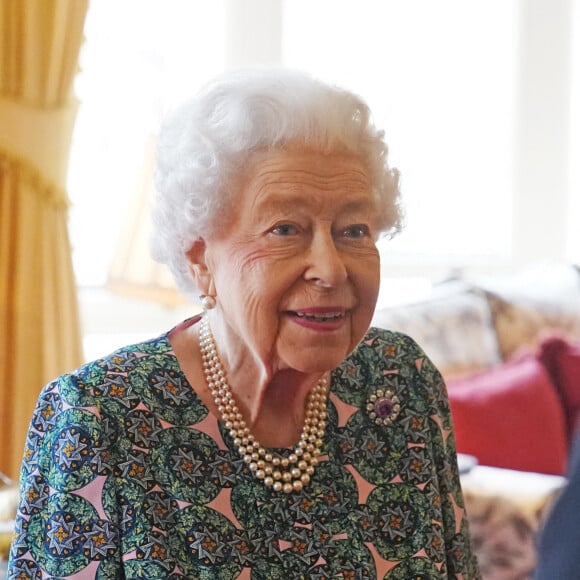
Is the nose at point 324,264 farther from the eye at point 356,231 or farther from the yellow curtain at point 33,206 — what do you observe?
the yellow curtain at point 33,206

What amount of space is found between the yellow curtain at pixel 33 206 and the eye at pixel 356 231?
125 centimetres

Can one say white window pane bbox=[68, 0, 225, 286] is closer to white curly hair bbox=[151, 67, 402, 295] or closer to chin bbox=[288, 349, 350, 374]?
white curly hair bbox=[151, 67, 402, 295]

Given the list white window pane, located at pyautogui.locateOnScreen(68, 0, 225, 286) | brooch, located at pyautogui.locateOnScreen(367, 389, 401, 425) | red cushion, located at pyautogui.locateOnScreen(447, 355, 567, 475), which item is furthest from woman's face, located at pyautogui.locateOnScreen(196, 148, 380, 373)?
white window pane, located at pyautogui.locateOnScreen(68, 0, 225, 286)

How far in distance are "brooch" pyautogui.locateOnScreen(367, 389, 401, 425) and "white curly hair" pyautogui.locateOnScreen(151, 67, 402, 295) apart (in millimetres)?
350

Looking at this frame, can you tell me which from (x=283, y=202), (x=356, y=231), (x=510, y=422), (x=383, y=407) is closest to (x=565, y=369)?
(x=510, y=422)

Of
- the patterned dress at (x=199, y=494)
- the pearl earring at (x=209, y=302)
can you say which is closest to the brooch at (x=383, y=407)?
the patterned dress at (x=199, y=494)

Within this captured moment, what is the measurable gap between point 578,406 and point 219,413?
1.54 metres

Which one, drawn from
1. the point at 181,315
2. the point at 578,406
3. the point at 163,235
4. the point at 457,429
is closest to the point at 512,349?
the point at 578,406

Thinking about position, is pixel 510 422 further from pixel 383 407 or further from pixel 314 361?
pixel 314 361

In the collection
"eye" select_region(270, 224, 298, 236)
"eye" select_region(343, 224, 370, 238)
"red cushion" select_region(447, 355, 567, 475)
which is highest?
"eye" select_region(270, 224, 298, 236)

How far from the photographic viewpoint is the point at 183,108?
1.45 m

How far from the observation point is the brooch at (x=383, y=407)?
1.60 metres

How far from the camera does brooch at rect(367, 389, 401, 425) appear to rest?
1.60 metres

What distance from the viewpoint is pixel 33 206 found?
96.7 inches
